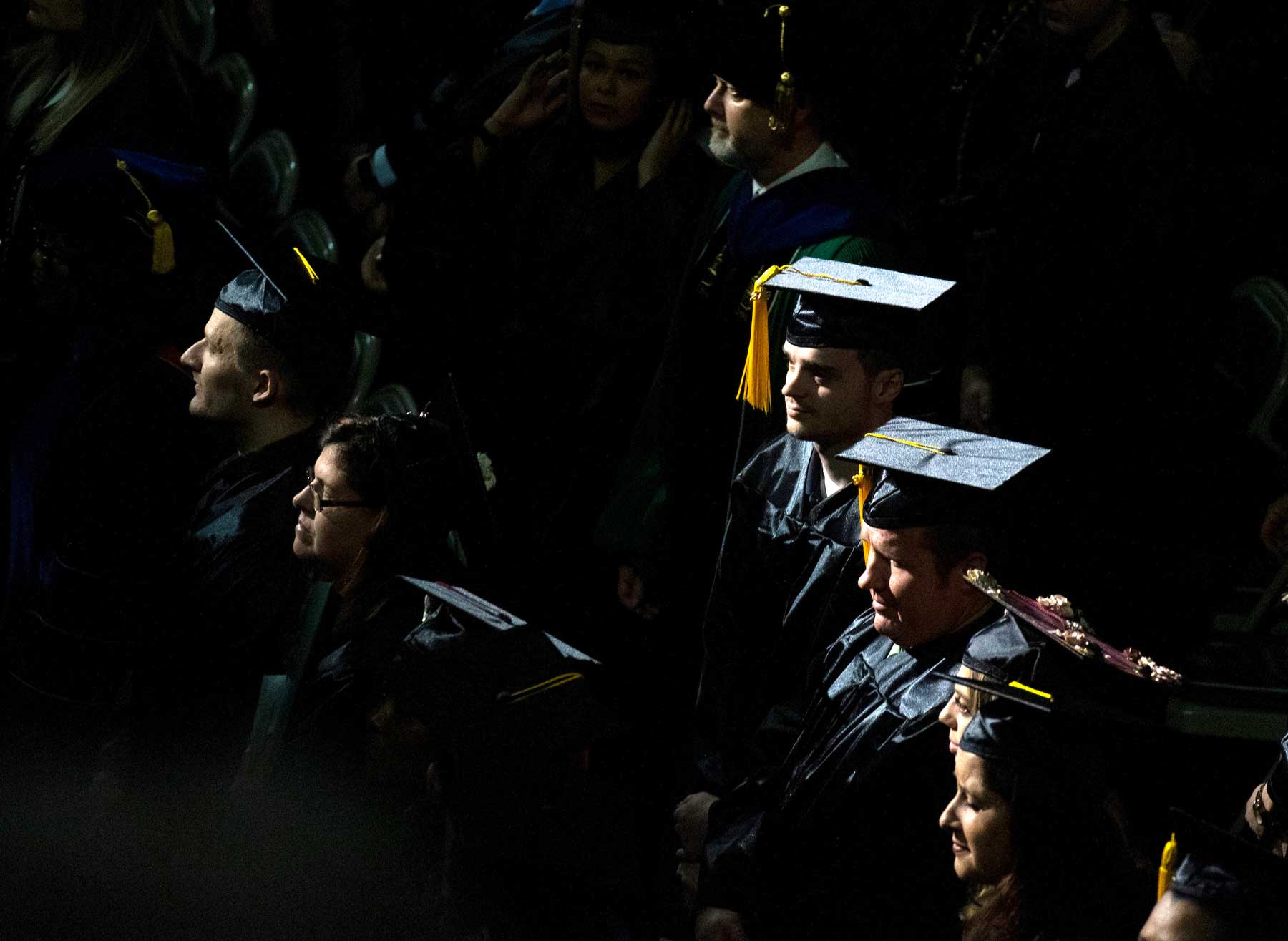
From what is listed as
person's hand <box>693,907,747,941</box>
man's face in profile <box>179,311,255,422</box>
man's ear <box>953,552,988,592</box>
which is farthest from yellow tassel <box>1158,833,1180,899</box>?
man's face in profile <box>179,311,255,422</box>

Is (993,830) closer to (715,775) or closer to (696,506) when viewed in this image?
(715,775)

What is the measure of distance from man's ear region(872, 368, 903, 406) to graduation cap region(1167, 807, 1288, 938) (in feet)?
4.55

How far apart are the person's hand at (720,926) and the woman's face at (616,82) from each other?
2187 millimetres

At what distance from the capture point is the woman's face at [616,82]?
413 cm

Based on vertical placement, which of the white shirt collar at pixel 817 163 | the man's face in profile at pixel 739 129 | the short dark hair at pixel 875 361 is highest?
the man's face in profile at pixel 739 129

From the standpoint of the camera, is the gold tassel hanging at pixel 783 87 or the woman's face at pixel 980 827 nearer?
the woman's face at pixel 980 827

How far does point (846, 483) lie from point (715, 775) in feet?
2.28

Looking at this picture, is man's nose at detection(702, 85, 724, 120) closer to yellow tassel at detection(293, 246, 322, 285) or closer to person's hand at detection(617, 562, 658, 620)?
yellow tassel at detection(293, 246, 322, 285)

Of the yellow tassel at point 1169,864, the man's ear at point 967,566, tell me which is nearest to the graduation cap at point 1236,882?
the yellow tassel at point 1169,864

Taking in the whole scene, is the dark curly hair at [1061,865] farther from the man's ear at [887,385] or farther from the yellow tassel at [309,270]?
the yellow tassel at [309,270]

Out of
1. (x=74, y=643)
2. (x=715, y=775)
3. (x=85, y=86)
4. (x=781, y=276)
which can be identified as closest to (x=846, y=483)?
Answer: (x=781, y=276)

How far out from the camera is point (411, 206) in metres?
4.64

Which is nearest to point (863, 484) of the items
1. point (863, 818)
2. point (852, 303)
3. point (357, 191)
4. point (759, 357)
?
point (852, 303)

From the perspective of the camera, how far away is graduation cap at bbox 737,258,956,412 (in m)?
3.02
